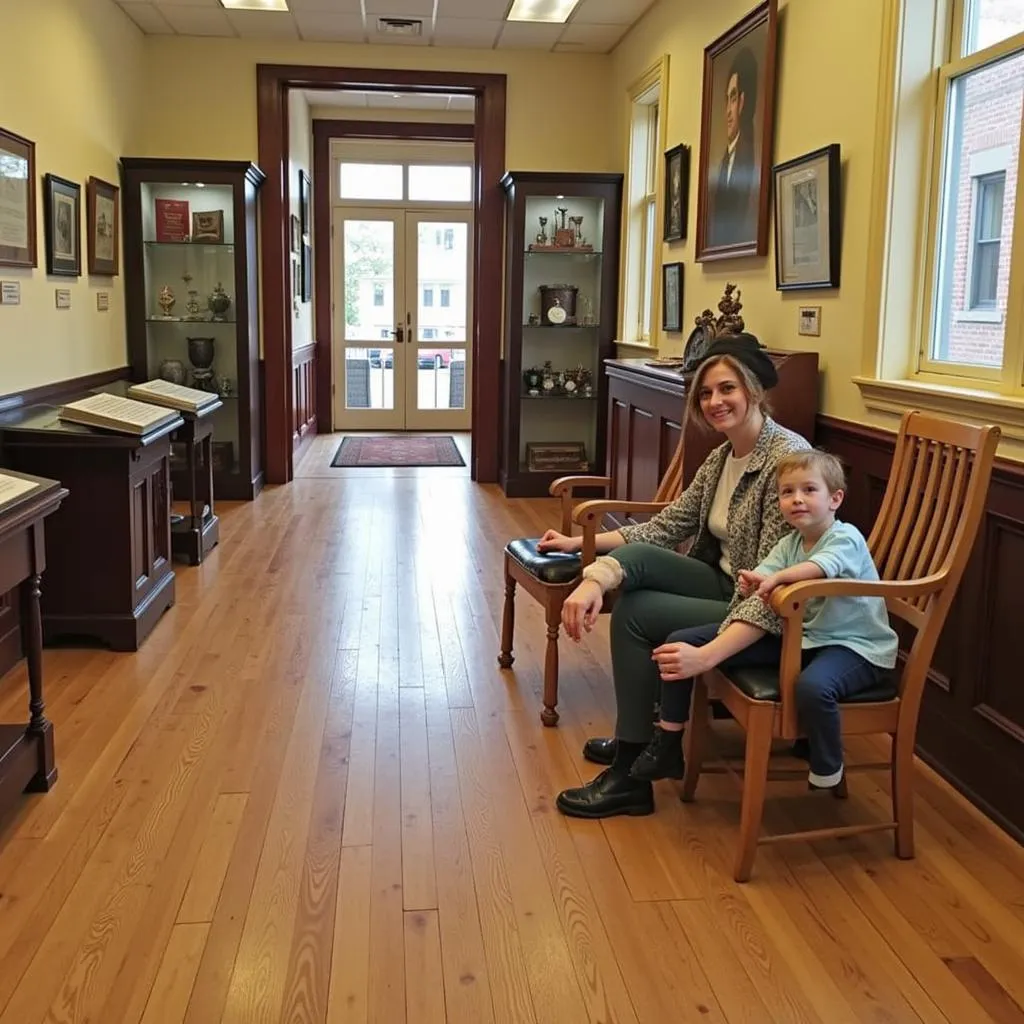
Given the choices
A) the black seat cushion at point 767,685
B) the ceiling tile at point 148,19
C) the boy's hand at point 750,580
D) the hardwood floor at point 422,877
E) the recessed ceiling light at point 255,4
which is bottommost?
the hardwood floor at point 422,877

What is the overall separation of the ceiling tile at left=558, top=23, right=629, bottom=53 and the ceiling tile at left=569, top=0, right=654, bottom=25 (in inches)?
3.3

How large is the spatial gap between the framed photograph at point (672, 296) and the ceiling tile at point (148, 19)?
3.35 meters

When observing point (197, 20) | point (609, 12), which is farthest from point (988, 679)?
point (197, 20)

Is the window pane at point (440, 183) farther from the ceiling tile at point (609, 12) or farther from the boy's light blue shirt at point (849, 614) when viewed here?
the boy's light blue shirt at point (849, 614)

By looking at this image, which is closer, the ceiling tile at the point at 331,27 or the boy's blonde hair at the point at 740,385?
the boy's blonde hair at the point at 740,385

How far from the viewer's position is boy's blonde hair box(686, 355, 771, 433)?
2695mm

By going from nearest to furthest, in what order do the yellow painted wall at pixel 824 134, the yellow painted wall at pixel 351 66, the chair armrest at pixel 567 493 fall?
the yellow painted wall at pixel 824 134
the chair armrest at pixel 567 493
the yellow painted wall at pixel 351 66

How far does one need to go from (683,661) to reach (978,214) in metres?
1.67

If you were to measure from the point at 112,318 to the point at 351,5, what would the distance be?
2253 mm

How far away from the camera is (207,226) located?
6672mm

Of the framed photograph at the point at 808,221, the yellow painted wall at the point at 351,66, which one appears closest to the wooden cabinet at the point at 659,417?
the framed photograph at the point at 808,221

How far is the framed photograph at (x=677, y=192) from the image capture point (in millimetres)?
5500

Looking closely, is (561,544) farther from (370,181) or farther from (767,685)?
(370,181)

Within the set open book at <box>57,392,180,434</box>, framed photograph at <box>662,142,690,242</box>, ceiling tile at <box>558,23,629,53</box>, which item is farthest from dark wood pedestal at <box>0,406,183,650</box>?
ceiling tile at <box>558,23,629,53</box>
